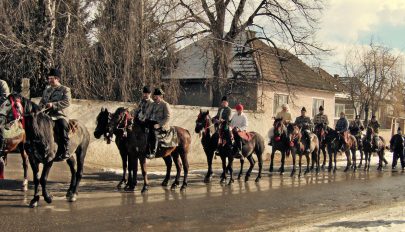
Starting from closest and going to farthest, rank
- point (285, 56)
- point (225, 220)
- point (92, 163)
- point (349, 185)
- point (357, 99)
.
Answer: point (225, 220) < point (349, 185) < point (92, 163) < point (285, 56) < point (357, 99)

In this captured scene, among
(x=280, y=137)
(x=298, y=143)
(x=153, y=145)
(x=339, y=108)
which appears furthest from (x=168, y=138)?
(x=339, y=108)

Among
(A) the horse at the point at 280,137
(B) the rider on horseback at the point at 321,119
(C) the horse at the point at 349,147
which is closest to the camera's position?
(A) the horse at the point at 280,137

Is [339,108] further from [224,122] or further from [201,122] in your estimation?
[201,122]

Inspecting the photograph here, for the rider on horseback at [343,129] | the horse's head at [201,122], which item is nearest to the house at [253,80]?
the rider on horseback at [343,129]

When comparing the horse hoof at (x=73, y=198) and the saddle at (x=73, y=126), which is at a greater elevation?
the saddle at (x=73, y=126)

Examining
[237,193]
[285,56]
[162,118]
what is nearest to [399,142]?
[285,56]

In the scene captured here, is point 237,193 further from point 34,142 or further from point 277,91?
point 277,91

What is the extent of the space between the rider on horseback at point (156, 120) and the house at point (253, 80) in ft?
36.4

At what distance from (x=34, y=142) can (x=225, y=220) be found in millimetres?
4088

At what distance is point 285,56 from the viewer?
100 ft

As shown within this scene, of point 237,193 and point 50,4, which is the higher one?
point 50,4

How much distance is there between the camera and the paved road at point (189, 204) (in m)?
8.88

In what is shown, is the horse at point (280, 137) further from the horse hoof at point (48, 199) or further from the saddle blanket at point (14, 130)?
the saddle blanket at point (14, 130)

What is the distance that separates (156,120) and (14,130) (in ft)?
12.5
